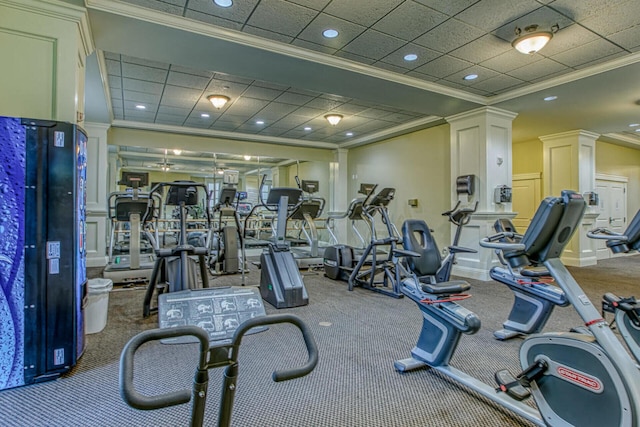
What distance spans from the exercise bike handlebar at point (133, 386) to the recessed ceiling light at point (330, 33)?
11.2 ft

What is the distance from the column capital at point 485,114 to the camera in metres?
5.82

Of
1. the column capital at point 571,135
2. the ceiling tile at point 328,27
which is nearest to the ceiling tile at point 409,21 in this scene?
the ceiling tile at point 328,27

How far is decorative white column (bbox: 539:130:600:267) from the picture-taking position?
750 cm

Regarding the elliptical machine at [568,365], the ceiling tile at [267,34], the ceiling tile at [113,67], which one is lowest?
the elliptical machine at [568,365]

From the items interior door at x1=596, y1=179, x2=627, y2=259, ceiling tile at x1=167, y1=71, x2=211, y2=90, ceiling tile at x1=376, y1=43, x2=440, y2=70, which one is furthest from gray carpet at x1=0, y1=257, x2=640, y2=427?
interior door at x1=596, y1=179, x2=627, y2=259

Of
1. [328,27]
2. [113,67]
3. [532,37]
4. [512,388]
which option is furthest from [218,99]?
[512,388]

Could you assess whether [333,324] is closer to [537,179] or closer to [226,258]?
[226,258]

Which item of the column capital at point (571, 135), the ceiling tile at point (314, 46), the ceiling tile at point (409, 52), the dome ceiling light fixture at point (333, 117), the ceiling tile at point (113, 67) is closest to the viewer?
the ceiling tile at point (314, 46)

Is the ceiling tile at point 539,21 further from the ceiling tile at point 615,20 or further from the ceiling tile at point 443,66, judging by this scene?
the ceiling tile at point 443,66

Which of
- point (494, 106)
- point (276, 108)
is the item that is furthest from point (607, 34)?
point (276, 108)

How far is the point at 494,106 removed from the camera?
5.78 meters

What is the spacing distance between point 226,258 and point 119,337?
273cm

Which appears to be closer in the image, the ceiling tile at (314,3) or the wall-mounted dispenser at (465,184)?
the ceiling tile at (314,3)

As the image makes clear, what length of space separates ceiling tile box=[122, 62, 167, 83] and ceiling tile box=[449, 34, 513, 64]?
12.0 feet
